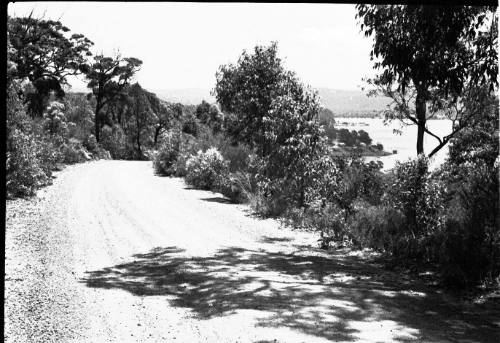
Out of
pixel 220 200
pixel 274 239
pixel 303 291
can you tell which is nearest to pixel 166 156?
pixel 220 200

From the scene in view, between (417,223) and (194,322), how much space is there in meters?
5.90

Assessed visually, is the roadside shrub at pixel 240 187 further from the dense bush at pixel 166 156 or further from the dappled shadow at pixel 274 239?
the dense bush at pixel 166 156

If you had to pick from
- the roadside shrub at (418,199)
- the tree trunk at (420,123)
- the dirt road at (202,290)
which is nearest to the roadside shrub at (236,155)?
the tree trunk at (420,123)

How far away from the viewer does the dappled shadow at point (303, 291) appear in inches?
223

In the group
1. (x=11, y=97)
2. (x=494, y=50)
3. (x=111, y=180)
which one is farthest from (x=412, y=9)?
(x=111, y=180)

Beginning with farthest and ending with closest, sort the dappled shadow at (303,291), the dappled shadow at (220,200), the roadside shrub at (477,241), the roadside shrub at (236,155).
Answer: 1. the roadside shrub at (236,155)
2. the dappled shadow at (220,200)
3. the roadside shrub at (477,241)
4. the dappled shadow at (303,291)

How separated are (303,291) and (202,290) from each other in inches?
58.8

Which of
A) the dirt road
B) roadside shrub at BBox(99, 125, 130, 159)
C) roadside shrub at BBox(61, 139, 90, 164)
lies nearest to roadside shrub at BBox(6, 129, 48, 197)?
the dirt road

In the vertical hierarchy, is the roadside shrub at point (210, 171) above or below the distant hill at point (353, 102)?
below

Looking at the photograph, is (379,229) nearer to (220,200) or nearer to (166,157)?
(220,200)

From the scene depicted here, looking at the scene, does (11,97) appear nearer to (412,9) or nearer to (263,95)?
(263,95)

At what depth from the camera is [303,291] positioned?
6.96 metres

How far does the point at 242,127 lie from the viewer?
926 inches

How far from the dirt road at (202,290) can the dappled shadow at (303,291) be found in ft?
0.06
